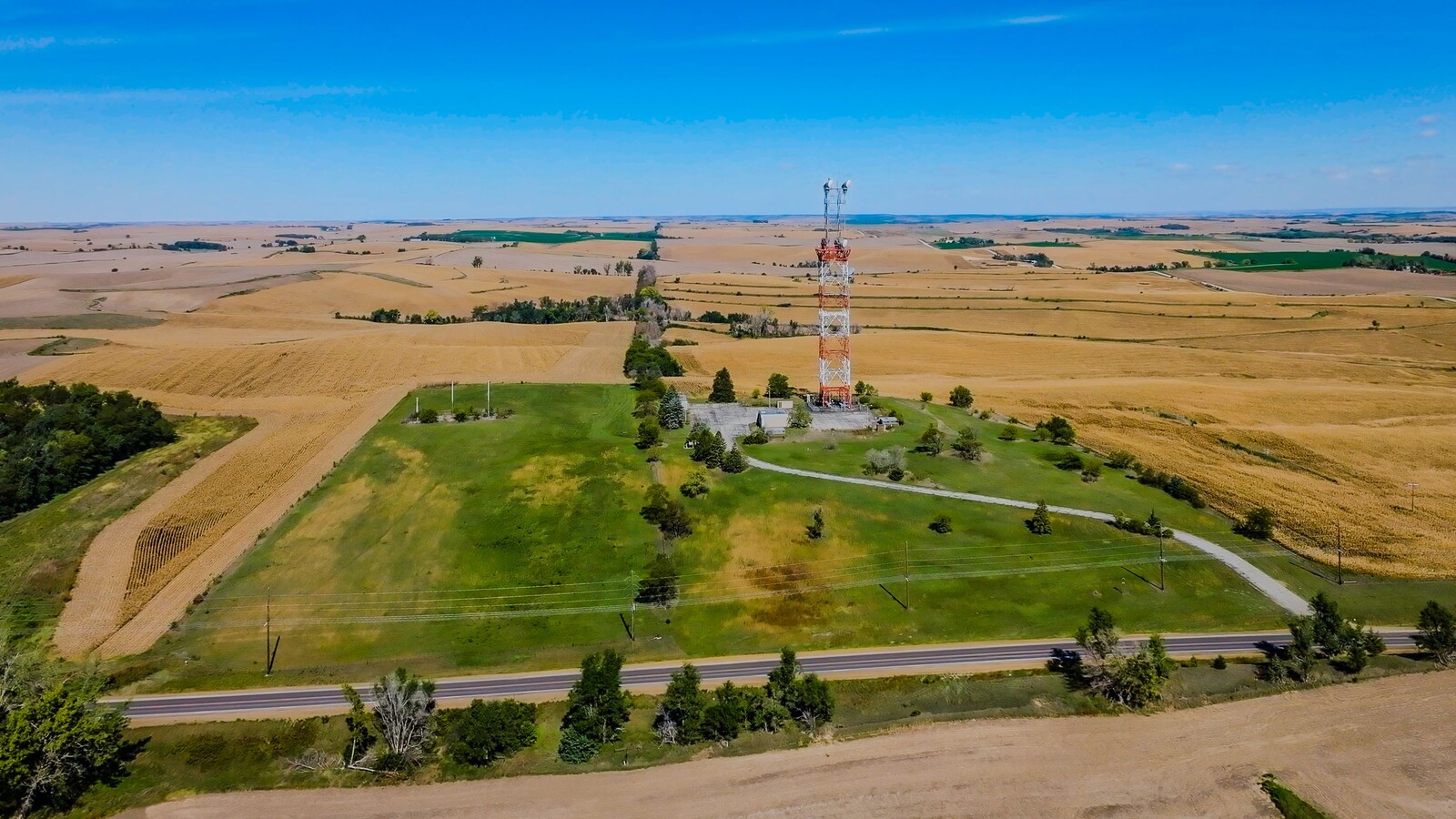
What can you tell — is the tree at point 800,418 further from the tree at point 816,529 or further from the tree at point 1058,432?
the tree at point 1058,432

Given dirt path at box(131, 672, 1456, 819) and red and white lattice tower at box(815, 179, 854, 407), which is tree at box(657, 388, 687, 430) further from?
dirt path at box(131, 672, 1456, 819)

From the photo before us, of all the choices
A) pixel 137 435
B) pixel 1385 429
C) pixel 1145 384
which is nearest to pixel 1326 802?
pixel 1385 429

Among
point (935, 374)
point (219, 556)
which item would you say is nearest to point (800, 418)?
point (935, 374)

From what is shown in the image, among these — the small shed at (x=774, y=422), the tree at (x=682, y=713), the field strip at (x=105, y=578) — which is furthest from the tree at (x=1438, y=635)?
the field strip at (x=105, y=578)

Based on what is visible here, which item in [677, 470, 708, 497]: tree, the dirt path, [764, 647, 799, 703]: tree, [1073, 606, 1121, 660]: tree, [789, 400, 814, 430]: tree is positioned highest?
[789, 400, 814, 430]: tree

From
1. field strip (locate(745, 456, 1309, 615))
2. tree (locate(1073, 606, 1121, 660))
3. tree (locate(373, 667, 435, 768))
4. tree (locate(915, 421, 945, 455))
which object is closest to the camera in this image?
tree (locate(373, 667, 435, 768))

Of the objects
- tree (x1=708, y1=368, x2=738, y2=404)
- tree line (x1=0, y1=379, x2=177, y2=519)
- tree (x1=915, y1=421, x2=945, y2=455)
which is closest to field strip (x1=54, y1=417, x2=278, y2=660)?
tree line (x1=0, y1=379, x2=177, y2=519)

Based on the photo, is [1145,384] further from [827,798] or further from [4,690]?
[4,690]
